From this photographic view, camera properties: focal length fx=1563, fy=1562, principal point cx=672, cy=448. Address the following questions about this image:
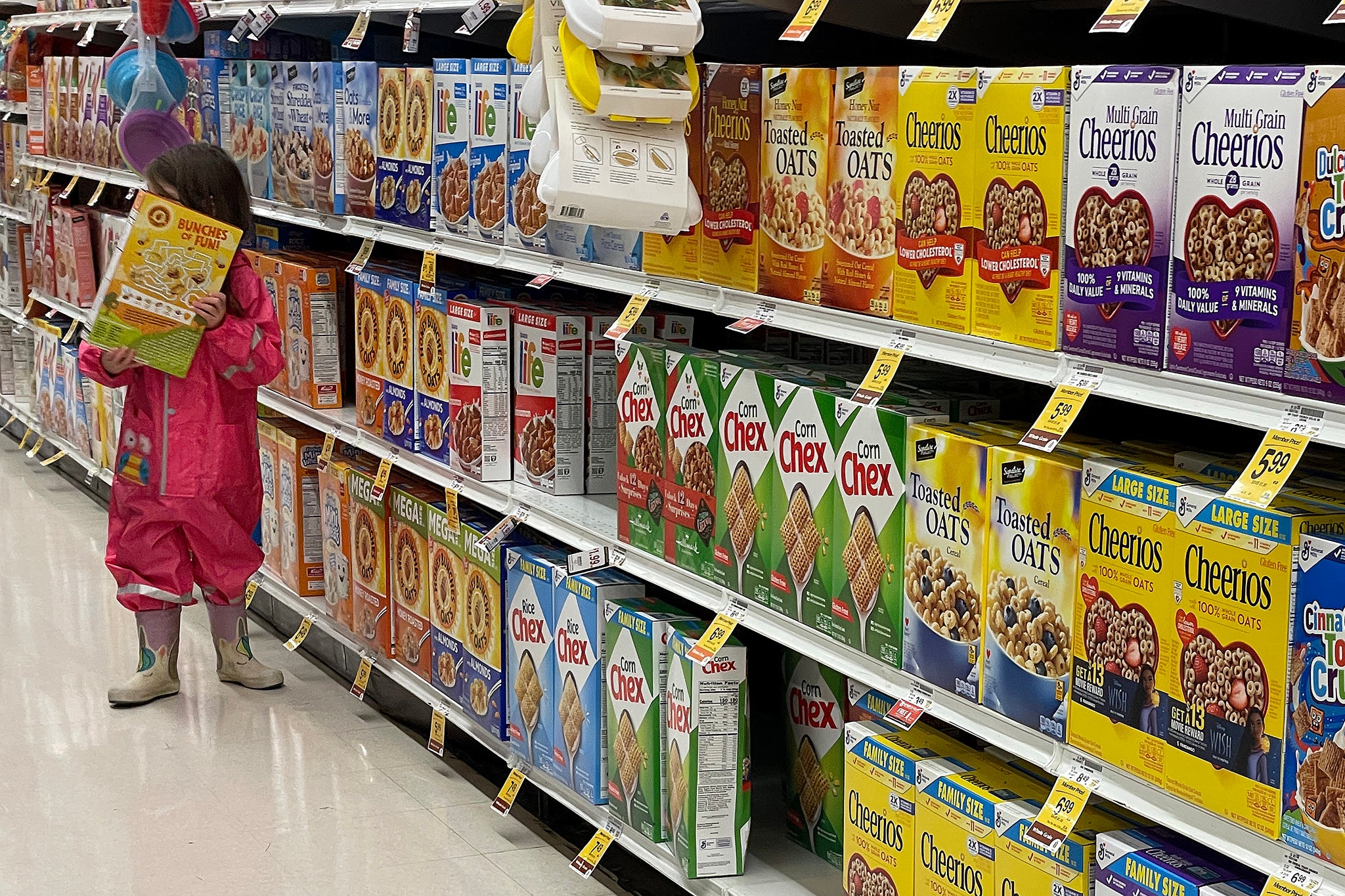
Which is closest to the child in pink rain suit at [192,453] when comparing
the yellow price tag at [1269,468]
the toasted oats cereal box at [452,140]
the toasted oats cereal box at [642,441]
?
the toasted oats cereal box at [452,140]

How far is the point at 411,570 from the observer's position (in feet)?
13.3

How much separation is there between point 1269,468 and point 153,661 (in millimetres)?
3463

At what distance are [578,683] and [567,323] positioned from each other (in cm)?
77

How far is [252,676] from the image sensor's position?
4.50 metres

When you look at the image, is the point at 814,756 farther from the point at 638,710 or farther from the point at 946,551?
the point at 946,551

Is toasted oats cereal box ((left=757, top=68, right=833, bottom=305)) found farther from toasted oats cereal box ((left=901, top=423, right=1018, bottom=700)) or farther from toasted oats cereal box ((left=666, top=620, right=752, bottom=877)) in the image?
toasted oats cereal box ((left=666, top=620, right=752, bottom=877))

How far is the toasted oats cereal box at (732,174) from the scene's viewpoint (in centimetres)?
262

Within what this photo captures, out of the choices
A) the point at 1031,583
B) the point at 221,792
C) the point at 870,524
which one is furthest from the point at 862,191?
the point at 221,792

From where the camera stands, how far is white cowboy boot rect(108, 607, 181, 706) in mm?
Result: 4328

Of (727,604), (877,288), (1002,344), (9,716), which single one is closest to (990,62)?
(877,288)

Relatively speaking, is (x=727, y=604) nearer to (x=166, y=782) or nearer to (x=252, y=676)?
(x=166, y=782)

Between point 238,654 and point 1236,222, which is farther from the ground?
point 1236,222

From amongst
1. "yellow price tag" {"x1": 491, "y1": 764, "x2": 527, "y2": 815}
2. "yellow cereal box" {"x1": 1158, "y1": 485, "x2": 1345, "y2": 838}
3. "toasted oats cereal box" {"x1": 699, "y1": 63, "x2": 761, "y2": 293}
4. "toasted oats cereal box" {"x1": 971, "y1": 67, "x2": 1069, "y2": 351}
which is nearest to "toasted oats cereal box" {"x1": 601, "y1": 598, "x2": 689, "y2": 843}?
"yellow price tag" {"x1": 491, "y1": 764, "x2": 527, "y2": 815}

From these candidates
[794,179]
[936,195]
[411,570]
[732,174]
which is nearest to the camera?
[936,195]
